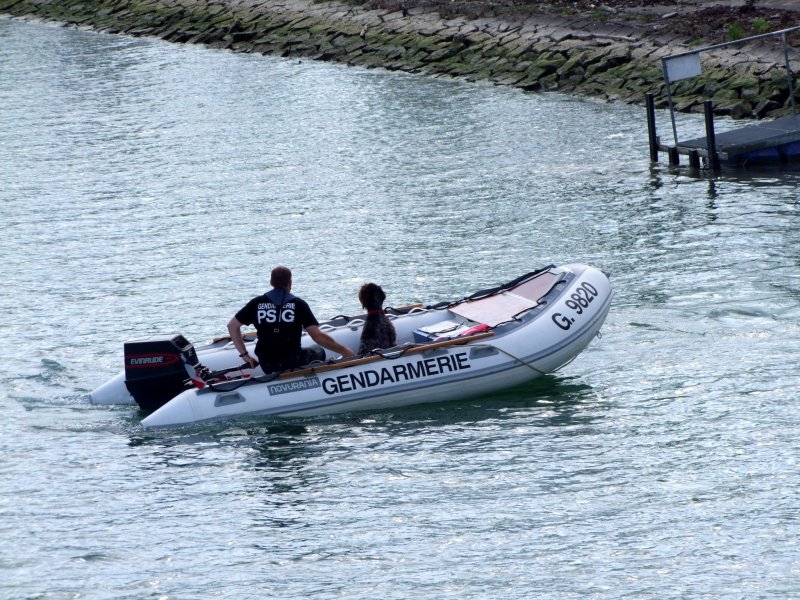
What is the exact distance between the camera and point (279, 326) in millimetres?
15086

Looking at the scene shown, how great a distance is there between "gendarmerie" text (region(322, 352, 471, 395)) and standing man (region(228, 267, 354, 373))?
348 millimetres

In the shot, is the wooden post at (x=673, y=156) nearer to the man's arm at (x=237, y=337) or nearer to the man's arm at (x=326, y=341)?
the man's arm at (x=326, y=341)

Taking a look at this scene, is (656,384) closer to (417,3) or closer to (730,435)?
(730,435)

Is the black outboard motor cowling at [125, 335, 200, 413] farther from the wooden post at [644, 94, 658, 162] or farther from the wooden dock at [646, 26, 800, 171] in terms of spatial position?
the wooden post at [644, 94, 658, 162]

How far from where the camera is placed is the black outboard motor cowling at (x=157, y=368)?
15000 millimetres

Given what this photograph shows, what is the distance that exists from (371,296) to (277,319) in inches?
49.3

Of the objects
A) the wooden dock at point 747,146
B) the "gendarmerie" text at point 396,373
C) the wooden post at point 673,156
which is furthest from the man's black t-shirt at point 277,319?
the wooden post at point 673,156

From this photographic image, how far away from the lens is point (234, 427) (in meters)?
15.1

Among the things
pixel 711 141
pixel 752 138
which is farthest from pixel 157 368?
pixel 752 138

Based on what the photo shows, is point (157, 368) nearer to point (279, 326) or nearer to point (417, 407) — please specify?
point (279, 326)

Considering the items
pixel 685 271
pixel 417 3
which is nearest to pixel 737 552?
pixel 685 271

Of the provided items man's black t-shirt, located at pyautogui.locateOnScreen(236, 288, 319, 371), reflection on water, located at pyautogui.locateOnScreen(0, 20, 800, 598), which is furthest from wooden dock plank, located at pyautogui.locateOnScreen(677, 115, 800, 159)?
man's black t-shirt, located at pyautogui.locateOnScreen(236, 288, 319, 371)

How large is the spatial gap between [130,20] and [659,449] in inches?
1791

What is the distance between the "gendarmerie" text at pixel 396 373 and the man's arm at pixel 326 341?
31cm
